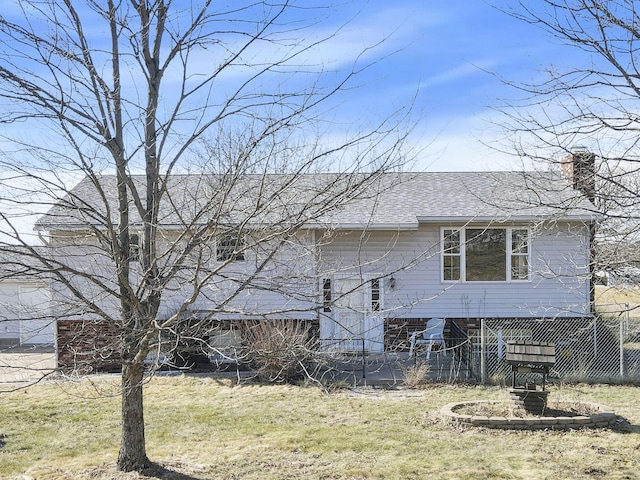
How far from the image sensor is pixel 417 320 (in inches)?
709

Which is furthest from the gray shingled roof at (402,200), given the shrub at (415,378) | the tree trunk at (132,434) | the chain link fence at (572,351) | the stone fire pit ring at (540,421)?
the shrub at (415,378)

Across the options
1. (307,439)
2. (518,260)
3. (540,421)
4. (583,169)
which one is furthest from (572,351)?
(583,169)

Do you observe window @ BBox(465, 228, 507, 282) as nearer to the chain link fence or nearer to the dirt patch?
the chain link fence

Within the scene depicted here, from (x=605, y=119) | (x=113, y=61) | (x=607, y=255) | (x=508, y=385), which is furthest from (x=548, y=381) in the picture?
(x=113, y=61)

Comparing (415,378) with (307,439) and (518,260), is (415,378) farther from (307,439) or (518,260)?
(518,260)

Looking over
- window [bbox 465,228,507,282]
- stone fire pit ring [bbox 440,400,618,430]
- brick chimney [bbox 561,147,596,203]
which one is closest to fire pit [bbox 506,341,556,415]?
stone fire pit ring [bbox 440,400,618,430]

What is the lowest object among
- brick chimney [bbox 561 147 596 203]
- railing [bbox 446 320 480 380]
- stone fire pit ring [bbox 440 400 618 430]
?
stone fire pit ring [bbox 440 400 618 430]

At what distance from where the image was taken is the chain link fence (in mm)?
13266

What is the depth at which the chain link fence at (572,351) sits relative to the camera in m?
13.3

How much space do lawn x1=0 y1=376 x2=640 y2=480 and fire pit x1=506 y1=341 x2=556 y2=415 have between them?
0.80 metres

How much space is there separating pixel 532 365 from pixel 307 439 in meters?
3.69

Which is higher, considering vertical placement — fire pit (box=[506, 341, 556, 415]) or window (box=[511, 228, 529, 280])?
window (box=[511, 228, 529, 280])

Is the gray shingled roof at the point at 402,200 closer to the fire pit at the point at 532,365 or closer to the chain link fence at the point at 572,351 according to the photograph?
the fire pit at the point at 532,365

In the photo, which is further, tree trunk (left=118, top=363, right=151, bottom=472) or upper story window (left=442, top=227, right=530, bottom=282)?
upper story window (left=442, top=227, right=530, bottom=282)
